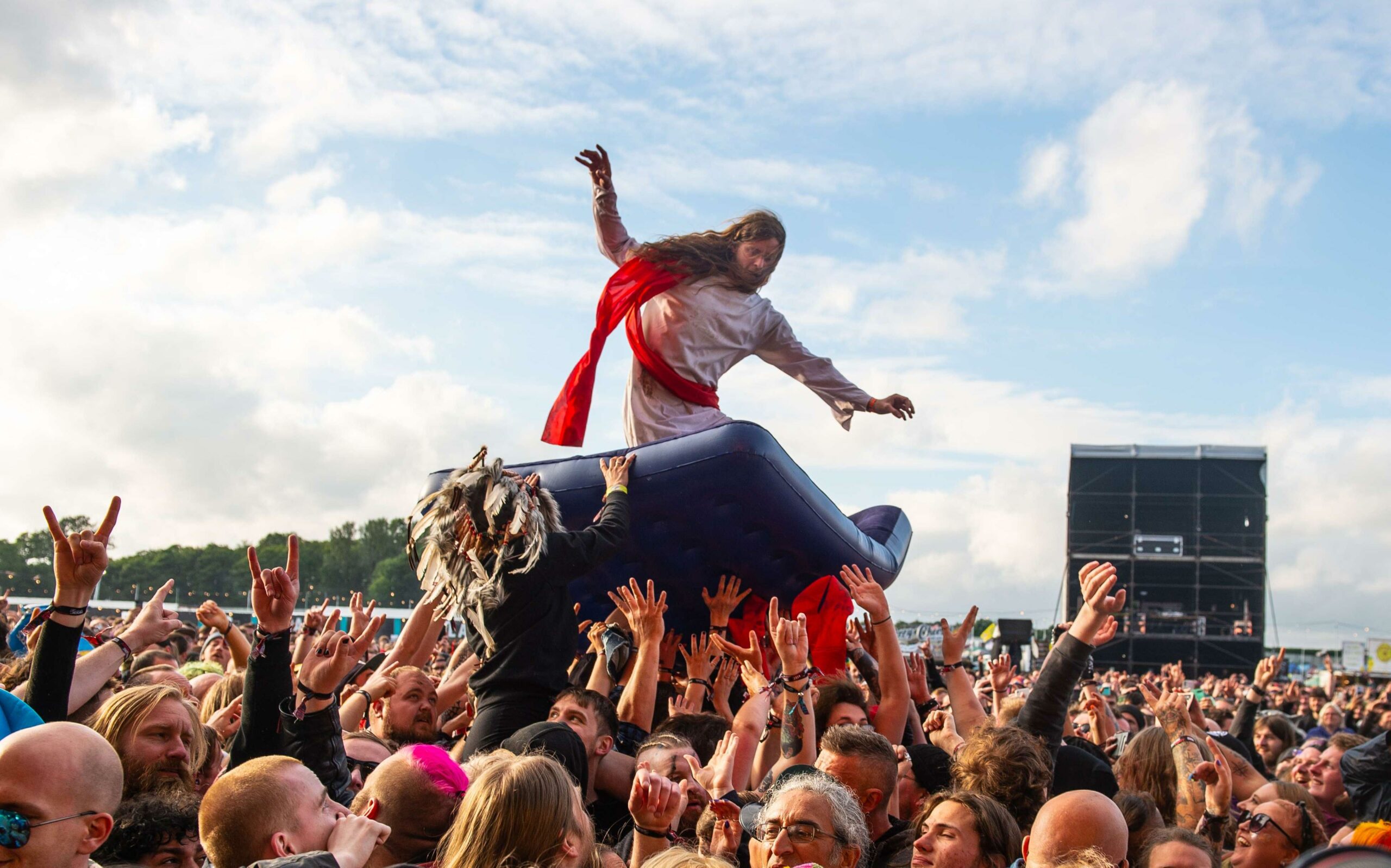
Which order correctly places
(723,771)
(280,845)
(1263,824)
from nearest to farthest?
(280,845) < (723,771) < (1263,824)

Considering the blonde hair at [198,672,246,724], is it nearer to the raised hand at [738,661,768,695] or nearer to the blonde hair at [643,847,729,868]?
the raised hand at [738,661,768,695]

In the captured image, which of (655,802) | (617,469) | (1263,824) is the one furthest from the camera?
(617,469)

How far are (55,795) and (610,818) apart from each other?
5.15 ft

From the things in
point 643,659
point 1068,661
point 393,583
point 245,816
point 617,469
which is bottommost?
point 245,816

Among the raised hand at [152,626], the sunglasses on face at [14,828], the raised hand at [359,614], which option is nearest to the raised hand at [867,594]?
the raised hand at [359,614]

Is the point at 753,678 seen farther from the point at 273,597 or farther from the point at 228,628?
the point at 228,628

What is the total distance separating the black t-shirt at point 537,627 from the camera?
11.8 feet

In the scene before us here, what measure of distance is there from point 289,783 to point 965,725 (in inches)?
99.4

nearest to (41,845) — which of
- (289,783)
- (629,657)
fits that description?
(289,783)

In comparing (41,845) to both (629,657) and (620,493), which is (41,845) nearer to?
(620,493)

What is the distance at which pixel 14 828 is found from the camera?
1899mm

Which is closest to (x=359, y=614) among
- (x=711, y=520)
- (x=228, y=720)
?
(x=228, y=720)

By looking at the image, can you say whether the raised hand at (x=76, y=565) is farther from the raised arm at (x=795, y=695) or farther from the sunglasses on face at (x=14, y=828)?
the raised arm at (x=795, y=695)

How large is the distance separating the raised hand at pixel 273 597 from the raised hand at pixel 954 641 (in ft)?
7.50
